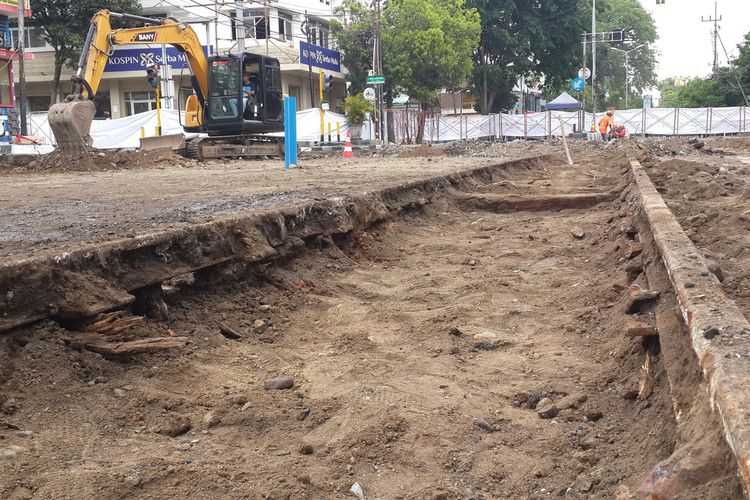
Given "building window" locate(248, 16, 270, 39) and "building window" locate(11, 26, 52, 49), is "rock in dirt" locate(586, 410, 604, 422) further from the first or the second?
"building window" locate(11, 26, 52, 49)

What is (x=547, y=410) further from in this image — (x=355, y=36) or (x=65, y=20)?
(x=355, y=36)

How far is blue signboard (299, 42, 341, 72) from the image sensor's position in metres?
39.7

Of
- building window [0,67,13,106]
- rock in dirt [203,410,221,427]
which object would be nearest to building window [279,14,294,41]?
building window [0,67,13,106]

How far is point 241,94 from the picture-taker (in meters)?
20.3

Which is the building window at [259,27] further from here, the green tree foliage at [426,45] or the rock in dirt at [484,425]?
the rock in dirt at [484,425]

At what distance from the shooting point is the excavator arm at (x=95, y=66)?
57.1ft

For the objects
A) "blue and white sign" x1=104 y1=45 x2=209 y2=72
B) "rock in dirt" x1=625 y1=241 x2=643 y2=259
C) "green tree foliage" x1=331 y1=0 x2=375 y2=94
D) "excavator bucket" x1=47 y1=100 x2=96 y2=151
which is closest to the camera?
"rock in dirt" x1=625 y1=241 x2=643 y2=259

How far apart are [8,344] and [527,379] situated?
8.06ft

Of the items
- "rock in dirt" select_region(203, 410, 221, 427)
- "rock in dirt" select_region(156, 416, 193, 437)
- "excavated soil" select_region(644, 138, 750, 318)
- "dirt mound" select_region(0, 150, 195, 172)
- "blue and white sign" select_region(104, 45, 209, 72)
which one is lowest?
"rock in dirt" select_region(203, 410, 221, 427)

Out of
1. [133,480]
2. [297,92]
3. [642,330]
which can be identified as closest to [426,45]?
[297,92]

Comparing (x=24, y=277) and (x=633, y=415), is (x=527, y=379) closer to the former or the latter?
(x=633, y=415)

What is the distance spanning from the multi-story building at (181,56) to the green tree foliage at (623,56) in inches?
1198

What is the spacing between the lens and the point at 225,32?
4156 centimetres

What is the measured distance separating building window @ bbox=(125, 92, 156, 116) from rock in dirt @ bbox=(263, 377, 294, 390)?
3903 cm
